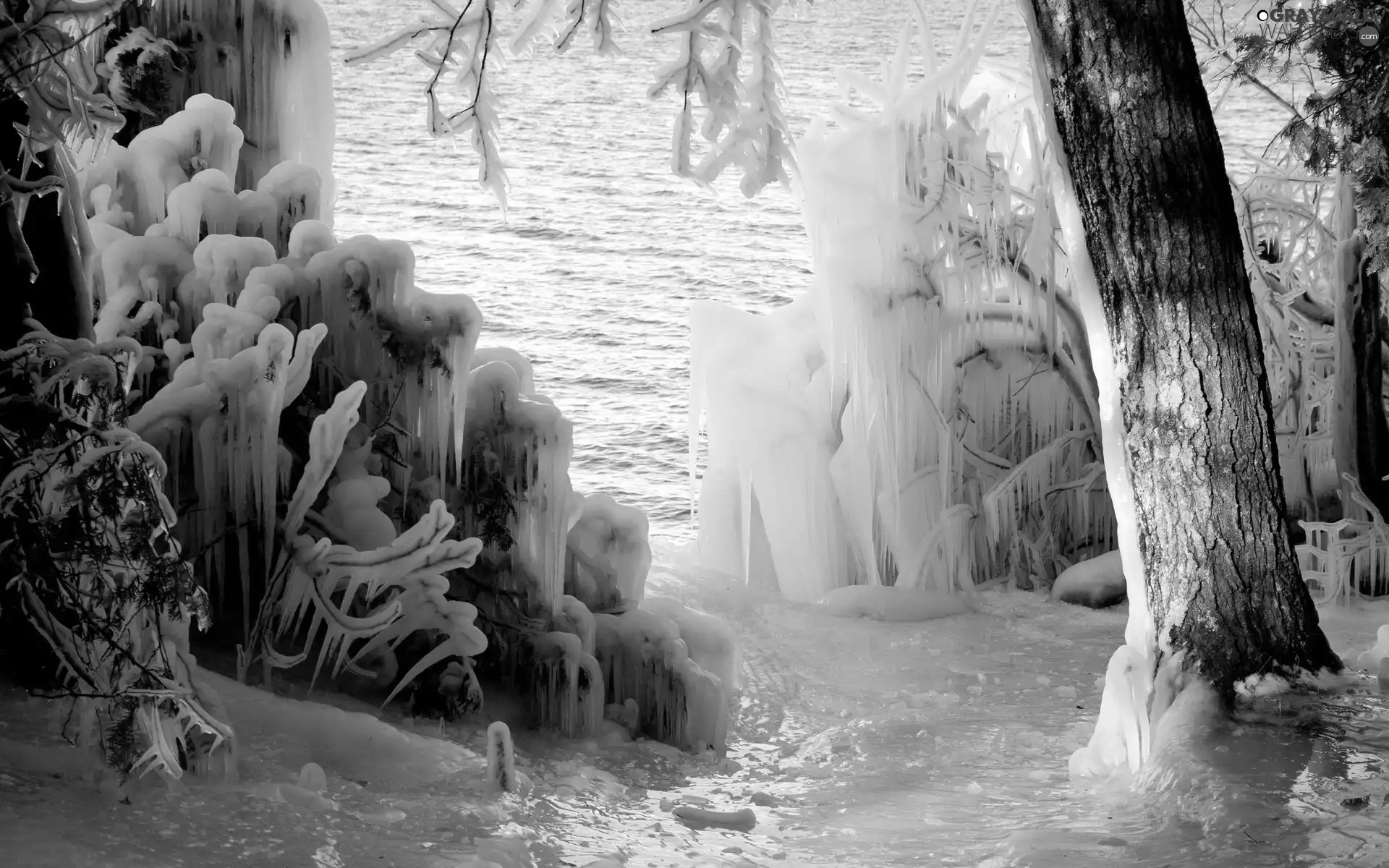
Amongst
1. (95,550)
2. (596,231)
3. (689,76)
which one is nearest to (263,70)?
(689,76)

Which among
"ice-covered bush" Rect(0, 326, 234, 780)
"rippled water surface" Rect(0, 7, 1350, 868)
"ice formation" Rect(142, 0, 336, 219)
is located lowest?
"rippled water surface" Rect(0, 7, 1350, 868)

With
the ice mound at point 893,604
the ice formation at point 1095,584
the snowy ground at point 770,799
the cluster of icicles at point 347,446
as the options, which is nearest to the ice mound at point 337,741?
the snowy ground at point 770,799

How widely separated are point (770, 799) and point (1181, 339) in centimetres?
277

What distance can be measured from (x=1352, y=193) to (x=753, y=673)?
17.5ft

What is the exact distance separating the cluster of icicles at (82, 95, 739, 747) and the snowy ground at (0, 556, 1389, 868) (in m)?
0.45

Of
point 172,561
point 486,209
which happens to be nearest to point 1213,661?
point 172,561

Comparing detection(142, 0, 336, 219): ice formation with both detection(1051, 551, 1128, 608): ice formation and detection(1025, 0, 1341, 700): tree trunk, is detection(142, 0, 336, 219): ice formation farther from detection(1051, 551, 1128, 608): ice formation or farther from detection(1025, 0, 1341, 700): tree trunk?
detection(1051, 551, 1128, 608): ice formation

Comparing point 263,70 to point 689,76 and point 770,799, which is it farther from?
point 770,799

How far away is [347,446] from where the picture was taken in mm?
6668

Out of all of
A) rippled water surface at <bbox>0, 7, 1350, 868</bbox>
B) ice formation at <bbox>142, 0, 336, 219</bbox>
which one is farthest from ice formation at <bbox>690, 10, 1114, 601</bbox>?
ice formation at <bbox>142, 0, 336, 219</bbox>

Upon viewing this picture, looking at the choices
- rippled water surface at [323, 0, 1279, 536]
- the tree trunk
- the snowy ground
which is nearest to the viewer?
the snowy ground

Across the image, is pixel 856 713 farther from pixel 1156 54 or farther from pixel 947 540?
pixel 1156 54

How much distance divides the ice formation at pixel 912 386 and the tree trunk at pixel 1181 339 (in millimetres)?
4423

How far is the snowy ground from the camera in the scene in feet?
14.6
